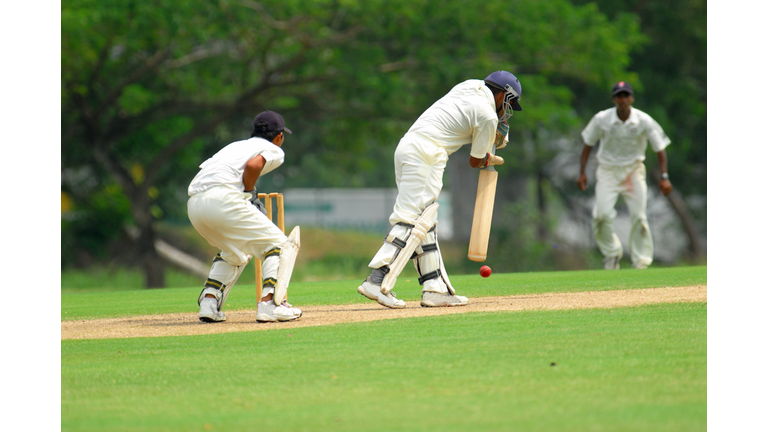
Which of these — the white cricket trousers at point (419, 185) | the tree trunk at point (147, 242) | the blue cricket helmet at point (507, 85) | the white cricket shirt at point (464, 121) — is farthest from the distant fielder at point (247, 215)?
the tree trunk at point (147, 242)

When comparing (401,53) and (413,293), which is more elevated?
(401,53)

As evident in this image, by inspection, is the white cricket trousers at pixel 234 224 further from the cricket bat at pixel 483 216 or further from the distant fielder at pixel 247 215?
the cricket bat at pixel 483 216

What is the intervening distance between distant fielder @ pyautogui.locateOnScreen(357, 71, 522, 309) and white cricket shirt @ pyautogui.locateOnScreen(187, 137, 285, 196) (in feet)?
3.84

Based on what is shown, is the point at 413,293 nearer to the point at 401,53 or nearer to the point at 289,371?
the point at 289,371

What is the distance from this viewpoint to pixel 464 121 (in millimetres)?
7176

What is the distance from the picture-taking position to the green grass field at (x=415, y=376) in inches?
138

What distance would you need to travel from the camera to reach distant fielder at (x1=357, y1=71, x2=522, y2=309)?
6.93 metres

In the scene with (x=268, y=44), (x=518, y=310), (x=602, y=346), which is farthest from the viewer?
(x=268, y=44)

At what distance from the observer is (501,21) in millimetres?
19469

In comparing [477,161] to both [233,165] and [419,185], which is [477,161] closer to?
[419,185]

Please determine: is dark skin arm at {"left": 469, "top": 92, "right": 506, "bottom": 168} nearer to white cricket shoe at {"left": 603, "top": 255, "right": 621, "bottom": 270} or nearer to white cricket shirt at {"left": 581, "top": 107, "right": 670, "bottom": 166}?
white cricket shirt at {"left": 581, "top": 107, "right": 670, "bottom": 166}

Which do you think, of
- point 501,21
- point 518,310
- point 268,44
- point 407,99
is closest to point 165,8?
point 268,44

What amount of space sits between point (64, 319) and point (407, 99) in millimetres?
13602

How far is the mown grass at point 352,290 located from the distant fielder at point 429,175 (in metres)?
1.04
